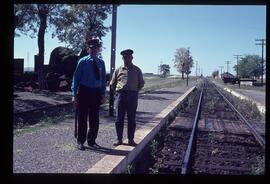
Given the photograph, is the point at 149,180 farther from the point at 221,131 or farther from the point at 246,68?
the point at 246,68

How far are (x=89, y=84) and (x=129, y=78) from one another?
730mm

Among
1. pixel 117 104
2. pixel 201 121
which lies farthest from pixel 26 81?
pixel 117 104

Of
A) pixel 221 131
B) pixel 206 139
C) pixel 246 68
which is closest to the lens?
pixel 206 139

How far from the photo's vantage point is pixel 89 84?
6594 millimetres

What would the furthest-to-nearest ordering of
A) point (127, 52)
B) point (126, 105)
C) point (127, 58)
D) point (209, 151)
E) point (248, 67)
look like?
point (248, 67), point (209, 151), point (126, 105), point (127, 58), point (127, 52)

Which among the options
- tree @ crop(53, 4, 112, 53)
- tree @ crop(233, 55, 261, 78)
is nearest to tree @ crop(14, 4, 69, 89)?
tree @ crop(53, 4, 112, 53)

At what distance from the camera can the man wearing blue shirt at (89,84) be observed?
6562 mm

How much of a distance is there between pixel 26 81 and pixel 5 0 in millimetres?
15803

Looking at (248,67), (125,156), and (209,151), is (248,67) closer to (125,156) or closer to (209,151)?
(209,151)

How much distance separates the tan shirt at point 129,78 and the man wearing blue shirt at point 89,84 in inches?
12.3

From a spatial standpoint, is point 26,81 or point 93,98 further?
point 26,81

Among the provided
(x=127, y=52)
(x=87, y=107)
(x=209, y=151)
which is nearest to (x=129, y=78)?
(x=127, y=52)

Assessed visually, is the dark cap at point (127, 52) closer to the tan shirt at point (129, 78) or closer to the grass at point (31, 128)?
the tan shirt at point (129, 78)

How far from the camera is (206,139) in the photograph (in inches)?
403
